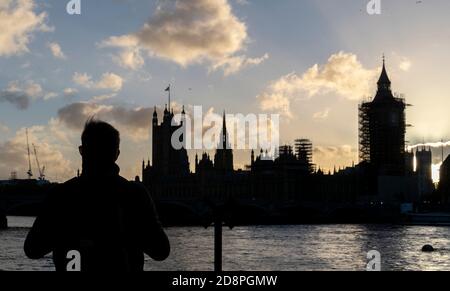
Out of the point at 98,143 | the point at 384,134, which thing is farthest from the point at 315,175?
the point at 98,143

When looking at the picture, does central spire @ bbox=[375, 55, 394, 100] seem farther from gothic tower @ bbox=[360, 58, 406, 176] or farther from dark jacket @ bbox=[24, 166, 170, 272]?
dark jacket @ bbox=[24, 166, 170, 272]

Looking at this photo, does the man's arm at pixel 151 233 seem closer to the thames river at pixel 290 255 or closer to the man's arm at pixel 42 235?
the man's arm at pixel 42 235

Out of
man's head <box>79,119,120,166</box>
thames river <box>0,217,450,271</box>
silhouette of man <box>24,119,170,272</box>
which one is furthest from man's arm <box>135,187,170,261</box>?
thames river <box>0,217,450,271</box>

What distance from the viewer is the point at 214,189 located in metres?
110

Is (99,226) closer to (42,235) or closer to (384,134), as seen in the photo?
(42,235)

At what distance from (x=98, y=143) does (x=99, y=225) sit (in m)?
0.31

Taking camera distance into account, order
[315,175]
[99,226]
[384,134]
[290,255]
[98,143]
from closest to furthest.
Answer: [99,226], [98,143], [290,255], [384,134], [315,175]

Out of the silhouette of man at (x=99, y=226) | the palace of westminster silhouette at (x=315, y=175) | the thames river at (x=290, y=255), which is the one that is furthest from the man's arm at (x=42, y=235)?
the palace of westminster silhouette at (x=315, y=175)

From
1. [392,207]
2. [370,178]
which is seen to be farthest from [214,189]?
[392,207]

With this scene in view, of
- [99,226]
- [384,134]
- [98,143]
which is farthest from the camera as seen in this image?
[384,134]

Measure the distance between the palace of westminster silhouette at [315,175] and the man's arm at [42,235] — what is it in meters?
77.4

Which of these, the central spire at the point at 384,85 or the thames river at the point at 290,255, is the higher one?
the central spire at the point at 384,85

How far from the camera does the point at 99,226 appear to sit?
2.54 m

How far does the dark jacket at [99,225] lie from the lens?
254cm
